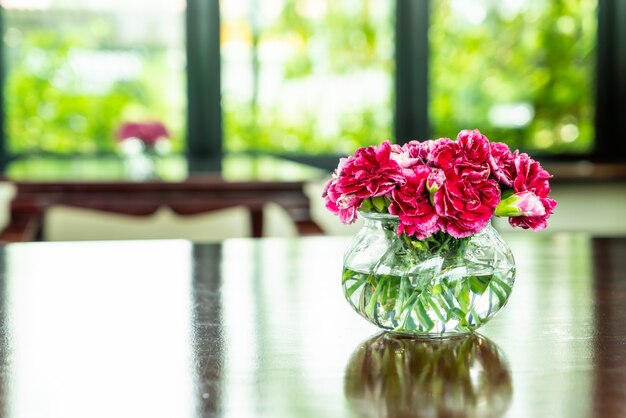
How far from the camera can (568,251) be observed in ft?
5.77

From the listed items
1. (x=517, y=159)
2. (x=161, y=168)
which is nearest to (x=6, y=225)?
(x=161, y=168)

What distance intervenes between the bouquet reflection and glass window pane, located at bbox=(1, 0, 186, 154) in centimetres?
423

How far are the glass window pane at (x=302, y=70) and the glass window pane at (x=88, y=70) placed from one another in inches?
13.1

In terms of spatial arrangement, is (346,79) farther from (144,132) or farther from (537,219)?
(537,219)

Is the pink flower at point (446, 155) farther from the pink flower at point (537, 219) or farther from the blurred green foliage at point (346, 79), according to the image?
the blurred green foliage at point (346, 79)

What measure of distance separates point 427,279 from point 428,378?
0.13 meters

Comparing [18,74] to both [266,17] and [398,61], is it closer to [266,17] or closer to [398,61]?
[266,17]

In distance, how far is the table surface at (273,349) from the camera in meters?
0.80

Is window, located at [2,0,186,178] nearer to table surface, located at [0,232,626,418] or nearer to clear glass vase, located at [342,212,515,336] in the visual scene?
table surface, located at [0,232,626,418]

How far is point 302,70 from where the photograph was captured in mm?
5227

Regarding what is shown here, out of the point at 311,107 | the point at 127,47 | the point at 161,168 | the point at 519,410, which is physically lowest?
the point at 519,410

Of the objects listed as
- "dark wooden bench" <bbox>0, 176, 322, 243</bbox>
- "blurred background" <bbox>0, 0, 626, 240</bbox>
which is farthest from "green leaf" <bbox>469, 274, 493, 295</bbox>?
"blurred background" <bbox>0, 0, 626, 240</bbox>

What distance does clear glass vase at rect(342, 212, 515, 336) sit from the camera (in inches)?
38.1

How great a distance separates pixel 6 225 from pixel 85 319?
6.05 feet
